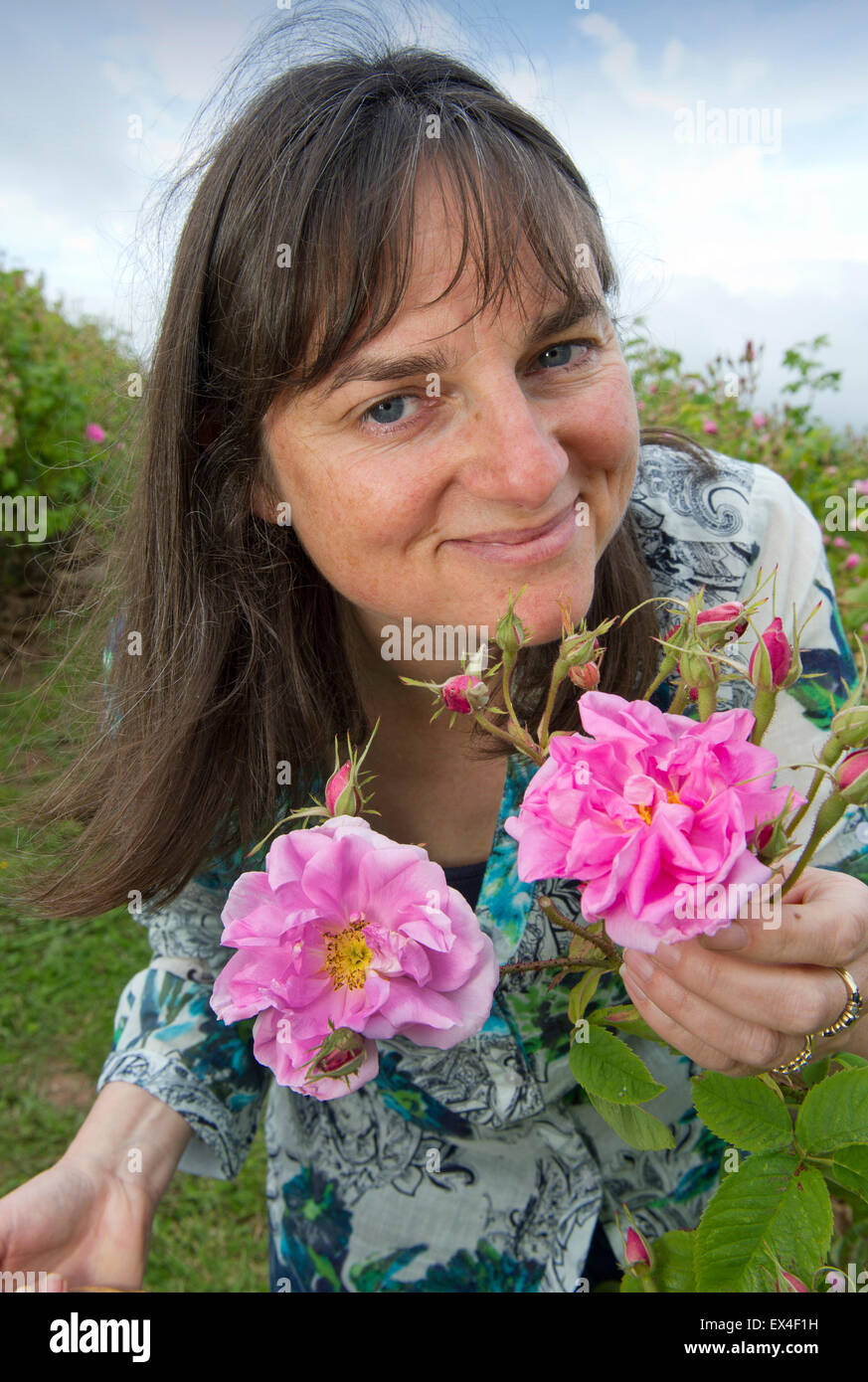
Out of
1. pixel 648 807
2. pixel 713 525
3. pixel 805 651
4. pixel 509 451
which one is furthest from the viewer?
pixel 713 525

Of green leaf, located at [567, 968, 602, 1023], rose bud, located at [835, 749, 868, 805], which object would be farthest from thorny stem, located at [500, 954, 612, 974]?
rose bud, located at [835, 749, 868, 805]

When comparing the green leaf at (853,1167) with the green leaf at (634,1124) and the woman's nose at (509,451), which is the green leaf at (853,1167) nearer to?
the green leaf at (634,1124)

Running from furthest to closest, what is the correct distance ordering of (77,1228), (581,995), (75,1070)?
1. (75,1070)
2. (77,1228)
3. (581,995)

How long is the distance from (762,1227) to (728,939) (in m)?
0.26

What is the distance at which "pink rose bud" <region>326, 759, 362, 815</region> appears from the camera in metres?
0.74

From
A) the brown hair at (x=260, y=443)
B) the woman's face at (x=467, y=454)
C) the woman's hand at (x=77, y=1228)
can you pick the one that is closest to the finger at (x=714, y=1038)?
the woman's face at (x=467, y=454)

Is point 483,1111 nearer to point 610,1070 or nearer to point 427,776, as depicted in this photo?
point 427,776

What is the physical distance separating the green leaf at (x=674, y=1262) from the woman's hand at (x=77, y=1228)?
1.83 ft

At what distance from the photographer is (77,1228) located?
1.11 m

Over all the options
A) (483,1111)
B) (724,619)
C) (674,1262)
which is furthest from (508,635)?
(483,1111)

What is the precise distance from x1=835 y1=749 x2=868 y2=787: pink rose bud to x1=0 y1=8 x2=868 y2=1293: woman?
0.11 m

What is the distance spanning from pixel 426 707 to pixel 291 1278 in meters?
0.94

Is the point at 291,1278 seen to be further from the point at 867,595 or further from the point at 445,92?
the point at 445,92
